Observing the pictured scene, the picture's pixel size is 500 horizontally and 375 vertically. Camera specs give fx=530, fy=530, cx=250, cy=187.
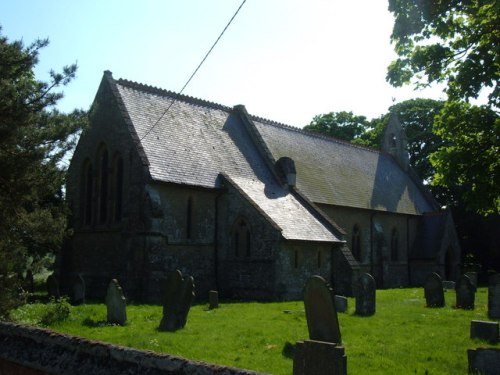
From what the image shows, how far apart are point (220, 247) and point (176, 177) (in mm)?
3782

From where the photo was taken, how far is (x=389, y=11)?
12086 mm

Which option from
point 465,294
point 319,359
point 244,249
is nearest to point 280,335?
point 319,359

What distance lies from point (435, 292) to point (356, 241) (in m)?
12.4

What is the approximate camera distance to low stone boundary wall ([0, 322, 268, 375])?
12.9 feet

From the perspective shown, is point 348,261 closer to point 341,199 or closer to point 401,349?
point 341,199

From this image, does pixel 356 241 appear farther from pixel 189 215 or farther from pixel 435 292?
pixel 435 292

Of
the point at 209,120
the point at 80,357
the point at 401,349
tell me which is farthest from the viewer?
the point at 209,120

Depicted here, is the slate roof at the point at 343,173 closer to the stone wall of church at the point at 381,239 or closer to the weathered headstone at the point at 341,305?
the stone wall of church at the point at 381,239

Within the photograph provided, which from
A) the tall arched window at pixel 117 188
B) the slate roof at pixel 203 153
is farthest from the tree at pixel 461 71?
the tall arched window at pixel 117 188

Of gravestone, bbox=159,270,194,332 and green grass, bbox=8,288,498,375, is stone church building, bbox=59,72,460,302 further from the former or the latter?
gravestone, bbox=159,270,194,332

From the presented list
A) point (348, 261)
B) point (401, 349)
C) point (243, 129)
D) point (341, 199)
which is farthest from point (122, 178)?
point (401, 349)

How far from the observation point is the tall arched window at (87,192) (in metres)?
23.9

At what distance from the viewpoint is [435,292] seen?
1812cm

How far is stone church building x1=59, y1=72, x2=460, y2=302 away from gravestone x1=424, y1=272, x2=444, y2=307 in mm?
5353
